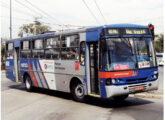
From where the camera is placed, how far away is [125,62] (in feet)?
29.2

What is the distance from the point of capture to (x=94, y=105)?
967 cm

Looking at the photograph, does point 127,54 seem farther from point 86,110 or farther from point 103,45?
point 86,110

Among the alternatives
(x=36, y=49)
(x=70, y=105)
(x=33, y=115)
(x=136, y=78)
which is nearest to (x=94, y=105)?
(x=70, y=105)

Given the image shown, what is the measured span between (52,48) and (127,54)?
4.25m

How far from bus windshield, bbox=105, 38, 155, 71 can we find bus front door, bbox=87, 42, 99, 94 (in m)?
0.85

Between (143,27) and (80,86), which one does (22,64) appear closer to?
(80,86)

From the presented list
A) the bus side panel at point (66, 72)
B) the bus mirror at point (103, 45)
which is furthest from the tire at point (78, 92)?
the bus mirror at point (103, 45)

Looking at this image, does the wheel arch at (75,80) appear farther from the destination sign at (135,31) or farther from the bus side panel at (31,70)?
the bus side panel at (31,70)

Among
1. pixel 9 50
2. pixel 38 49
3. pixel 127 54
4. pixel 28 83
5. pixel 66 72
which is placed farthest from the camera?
pixel 9 50

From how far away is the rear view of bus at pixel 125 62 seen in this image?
8.69m

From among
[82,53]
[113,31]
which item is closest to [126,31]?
[113,31]

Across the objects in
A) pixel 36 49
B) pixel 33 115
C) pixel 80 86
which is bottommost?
pixel 33 115

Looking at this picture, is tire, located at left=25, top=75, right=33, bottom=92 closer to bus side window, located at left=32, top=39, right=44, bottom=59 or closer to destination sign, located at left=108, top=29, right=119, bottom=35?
bus side window, located at left=32, top=39, right=44, bottom=59

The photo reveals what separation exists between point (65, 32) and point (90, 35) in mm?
1857
